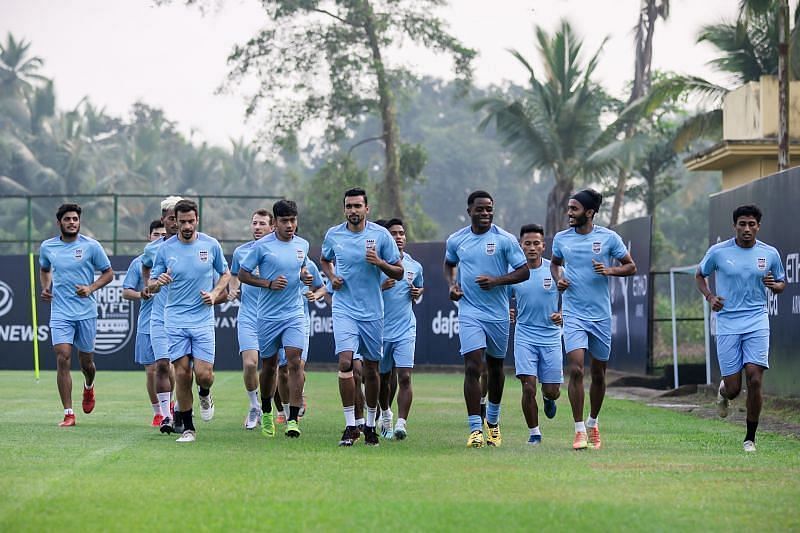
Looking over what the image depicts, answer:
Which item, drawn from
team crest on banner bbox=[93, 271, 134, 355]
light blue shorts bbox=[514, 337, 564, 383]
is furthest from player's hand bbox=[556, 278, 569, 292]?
team crest on banner bbox=[93, 271, 134, 355]

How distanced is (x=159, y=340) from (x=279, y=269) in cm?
183

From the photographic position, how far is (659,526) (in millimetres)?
7793

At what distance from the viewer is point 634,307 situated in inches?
1002

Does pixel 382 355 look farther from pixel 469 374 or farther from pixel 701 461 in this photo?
pixel 701 461

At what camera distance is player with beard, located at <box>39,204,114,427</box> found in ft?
49.2

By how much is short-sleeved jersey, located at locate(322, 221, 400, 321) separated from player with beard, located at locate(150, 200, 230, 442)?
1213mm

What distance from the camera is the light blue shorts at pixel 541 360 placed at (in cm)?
1308

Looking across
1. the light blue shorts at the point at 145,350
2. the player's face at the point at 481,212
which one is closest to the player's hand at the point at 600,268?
the player's face at the point at 481,212

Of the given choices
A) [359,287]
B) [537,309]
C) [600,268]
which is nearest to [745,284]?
[600,268]

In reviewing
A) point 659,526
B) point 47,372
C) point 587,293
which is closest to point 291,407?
point 587,293

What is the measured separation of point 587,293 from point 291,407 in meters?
3.09

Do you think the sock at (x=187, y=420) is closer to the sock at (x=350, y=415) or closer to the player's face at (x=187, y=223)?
the sock at (x=350, y=415)

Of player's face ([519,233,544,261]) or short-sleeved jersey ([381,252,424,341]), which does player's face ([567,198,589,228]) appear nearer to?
player's face ([519,233,544,261])

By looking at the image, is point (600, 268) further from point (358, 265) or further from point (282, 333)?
point (282, 333)
